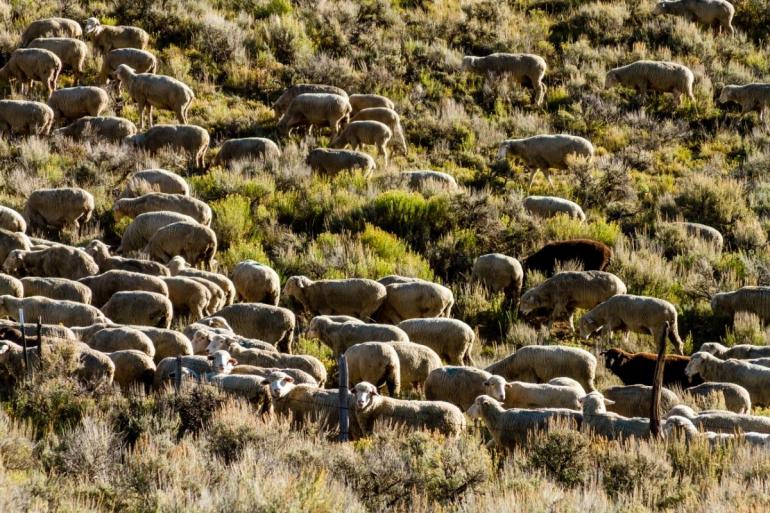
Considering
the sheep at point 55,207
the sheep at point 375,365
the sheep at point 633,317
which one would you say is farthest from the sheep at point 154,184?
the sheep at point 375,365

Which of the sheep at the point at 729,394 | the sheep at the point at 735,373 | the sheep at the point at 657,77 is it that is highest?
the sheep at the point at 729,394

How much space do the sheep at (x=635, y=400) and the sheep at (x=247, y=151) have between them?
44.0 feet

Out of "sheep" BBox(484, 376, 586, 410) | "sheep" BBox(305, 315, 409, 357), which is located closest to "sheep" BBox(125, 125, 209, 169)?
"sheep" BBox(305, 315, 409, 357)

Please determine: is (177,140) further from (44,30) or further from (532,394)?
(532,394)

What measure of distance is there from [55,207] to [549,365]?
35.3ft

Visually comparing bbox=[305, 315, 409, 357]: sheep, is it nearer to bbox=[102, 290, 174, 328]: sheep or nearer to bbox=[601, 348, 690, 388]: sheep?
bbox=[102, 290, 174, 328]: sheep

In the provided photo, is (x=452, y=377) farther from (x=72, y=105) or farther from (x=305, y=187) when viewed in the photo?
(x=72, y=105)

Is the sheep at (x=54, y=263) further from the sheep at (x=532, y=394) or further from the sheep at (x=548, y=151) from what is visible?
the sheep at (x=548, y=151)

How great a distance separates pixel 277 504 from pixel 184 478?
1381mm

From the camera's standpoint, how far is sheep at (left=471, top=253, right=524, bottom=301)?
73.8ft

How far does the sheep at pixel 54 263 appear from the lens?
21.0 meters

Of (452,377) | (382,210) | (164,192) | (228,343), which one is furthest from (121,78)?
(452,377)

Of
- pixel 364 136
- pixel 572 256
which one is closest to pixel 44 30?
pixel 364 136

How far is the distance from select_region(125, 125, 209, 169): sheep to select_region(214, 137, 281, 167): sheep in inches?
17.3
